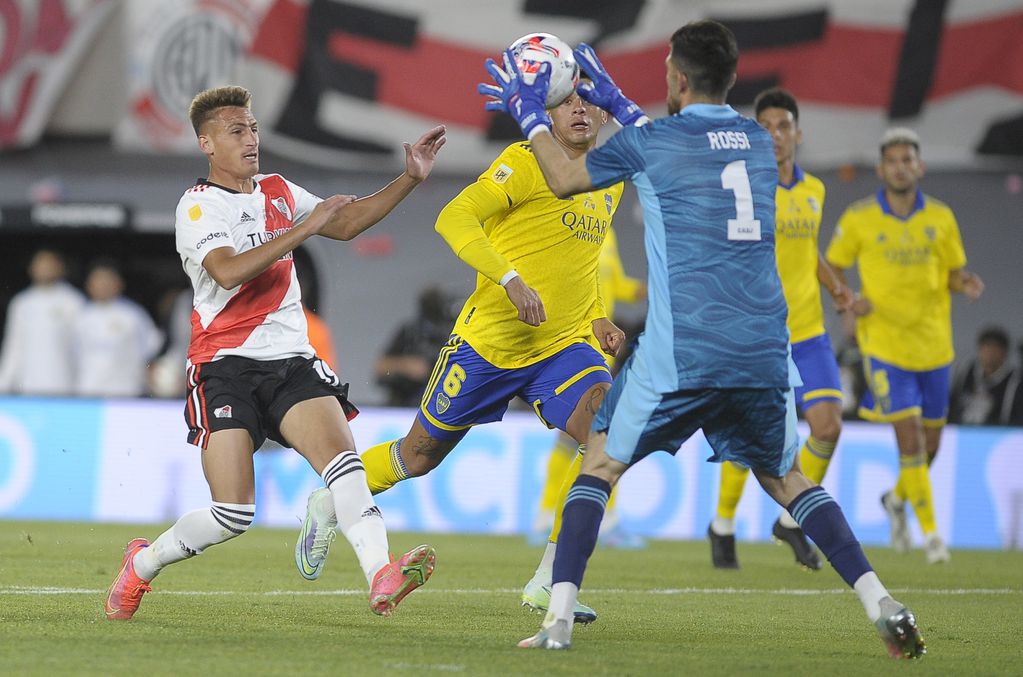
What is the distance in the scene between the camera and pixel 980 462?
13008 millimetres

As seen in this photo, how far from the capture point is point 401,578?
5703mm

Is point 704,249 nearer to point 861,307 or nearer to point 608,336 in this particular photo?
point 608,336

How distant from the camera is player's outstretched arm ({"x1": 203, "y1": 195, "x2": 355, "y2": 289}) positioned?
19.3 ft

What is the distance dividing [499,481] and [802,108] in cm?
481

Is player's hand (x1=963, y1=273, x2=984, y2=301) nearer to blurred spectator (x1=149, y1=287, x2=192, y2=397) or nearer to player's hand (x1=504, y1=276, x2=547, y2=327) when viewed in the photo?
player's hand (x1=504, y1=276, x2=547, y2=327)

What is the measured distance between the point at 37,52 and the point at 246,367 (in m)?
10.5

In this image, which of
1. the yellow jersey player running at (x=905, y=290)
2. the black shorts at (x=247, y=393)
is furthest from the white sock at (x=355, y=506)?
the yellow jersey player running at (x=905, y=290)

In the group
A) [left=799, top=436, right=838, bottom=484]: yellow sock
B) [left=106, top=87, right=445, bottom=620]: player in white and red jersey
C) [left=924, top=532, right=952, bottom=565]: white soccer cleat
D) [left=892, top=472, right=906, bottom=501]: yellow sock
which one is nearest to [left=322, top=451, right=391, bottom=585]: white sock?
[left=106, top=87, right=445, bottom=620]: player in white and red jersey

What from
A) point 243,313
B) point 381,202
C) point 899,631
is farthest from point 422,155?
point 899,631

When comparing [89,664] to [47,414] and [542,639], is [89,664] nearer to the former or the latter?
[542,639]

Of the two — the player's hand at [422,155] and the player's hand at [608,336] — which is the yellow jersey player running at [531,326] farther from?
the player's hand at [422,155]

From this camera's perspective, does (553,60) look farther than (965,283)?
No

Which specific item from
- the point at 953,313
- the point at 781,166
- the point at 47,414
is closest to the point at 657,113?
the point at 953,313

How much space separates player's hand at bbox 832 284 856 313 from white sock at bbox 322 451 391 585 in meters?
4.57
